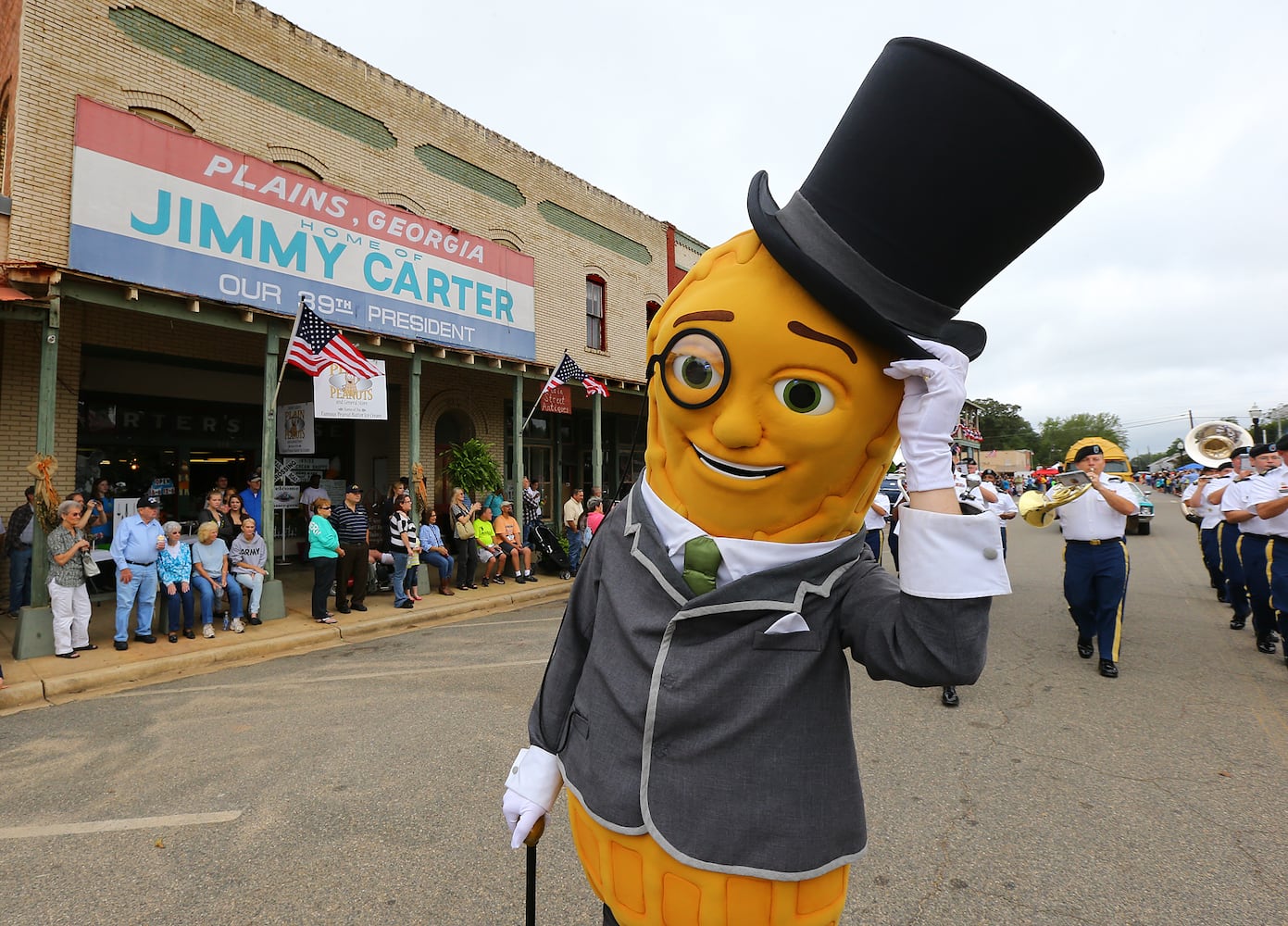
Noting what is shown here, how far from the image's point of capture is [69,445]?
8.32m

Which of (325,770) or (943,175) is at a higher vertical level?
(943,175)

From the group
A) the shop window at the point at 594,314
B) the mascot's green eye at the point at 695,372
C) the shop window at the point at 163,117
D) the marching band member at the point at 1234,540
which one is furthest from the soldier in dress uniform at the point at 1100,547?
the shop window at the point at 594,314

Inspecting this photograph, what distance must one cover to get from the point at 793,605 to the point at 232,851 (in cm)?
311

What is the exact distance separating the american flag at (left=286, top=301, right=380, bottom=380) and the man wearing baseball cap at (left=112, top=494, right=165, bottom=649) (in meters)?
2.14

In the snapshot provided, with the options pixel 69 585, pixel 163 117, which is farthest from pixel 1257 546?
pixel 163 117

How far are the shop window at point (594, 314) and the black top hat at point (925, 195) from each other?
45.5ft

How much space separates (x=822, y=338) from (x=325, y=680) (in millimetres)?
5830

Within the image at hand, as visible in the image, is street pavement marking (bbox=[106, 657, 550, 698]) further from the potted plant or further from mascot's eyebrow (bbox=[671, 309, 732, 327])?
the potted plant

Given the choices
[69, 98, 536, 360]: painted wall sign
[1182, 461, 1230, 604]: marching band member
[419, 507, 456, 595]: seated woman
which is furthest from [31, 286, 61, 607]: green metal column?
[1182, 461, 1230, 604]: marching band member

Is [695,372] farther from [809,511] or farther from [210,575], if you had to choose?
[210,575]

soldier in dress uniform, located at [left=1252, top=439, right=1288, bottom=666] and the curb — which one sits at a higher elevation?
soldier in dress uniform, located at [left=1252, top=439, right=1288, bottom=666]

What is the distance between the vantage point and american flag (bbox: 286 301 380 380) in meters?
7.72

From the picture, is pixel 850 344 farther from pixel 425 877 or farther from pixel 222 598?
pixel 222 598

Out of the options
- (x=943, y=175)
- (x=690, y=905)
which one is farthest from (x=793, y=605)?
(x=943, y=175)
